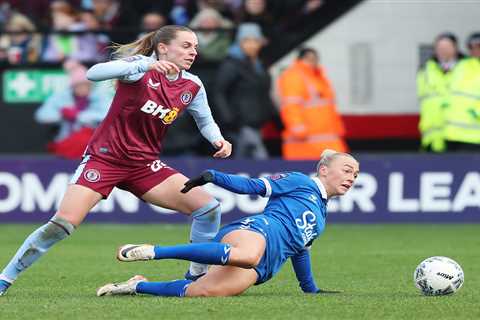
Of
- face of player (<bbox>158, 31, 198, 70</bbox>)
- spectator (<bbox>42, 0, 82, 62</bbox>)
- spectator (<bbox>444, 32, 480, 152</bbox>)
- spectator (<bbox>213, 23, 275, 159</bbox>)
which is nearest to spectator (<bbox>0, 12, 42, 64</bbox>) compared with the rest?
spectator (<bbox>42, 0, 82, 62</bbox>)

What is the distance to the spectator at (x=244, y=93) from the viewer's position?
1630cm

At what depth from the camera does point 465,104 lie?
15.8 meters

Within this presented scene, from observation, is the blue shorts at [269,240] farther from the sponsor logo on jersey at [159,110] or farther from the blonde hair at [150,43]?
the blonde hair at [150,43]

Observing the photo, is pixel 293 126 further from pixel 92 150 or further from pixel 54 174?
pixel 92 150

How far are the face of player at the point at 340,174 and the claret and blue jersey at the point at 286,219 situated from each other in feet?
0.22

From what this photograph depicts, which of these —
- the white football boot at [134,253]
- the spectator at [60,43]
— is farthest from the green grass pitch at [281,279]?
the spectator at [60,43]

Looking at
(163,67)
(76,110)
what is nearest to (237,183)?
(163,67)

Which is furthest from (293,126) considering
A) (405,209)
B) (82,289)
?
(82,289)

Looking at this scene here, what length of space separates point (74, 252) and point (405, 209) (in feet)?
16.2

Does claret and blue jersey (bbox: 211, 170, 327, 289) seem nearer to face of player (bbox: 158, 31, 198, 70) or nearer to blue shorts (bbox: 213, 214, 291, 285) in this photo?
blue shorts (bbox: 213, 214, 291, 285)

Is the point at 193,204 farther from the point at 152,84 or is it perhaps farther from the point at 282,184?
the point at 152,84

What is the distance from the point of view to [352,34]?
59.3ft

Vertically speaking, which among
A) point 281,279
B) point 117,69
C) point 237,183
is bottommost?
point 281,279

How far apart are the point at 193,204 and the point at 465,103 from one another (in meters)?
7.49
